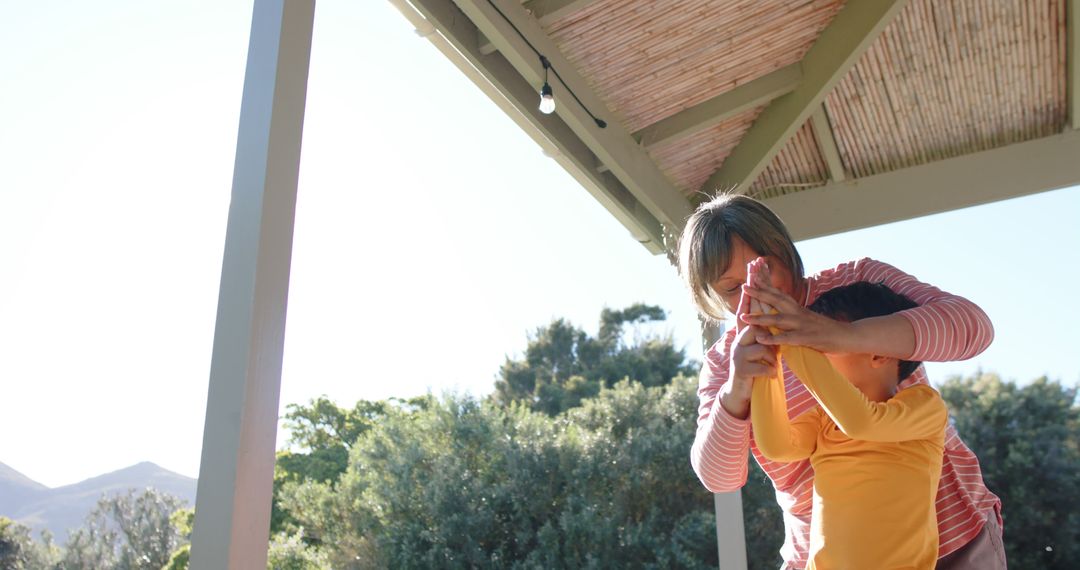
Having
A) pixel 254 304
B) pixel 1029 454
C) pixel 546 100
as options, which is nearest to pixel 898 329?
pixel 254 304

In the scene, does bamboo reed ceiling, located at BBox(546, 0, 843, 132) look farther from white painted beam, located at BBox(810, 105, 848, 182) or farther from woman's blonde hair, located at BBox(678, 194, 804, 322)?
woman's blonde hair, located at BBox(678, 194, 804, 322)

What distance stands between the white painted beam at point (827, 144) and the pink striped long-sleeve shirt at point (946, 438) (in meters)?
1.91

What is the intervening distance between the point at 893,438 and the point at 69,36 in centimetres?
661

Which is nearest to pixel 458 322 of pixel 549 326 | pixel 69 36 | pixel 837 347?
pixel 549 326

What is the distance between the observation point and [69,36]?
6012 millimetres

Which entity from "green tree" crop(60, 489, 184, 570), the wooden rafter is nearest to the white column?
the wooden rafter

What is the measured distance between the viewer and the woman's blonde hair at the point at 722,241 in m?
1.22

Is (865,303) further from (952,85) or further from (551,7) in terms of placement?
(952,85)

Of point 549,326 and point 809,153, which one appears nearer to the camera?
point 809,153

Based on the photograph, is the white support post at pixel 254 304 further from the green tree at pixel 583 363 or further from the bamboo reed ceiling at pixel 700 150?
the green tree at pixel 583 363

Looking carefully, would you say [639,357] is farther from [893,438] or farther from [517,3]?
[893,438]

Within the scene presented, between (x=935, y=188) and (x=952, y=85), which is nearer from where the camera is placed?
(x=952, y=85)

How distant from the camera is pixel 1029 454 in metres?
8.74

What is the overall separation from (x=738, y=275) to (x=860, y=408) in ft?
0.99
